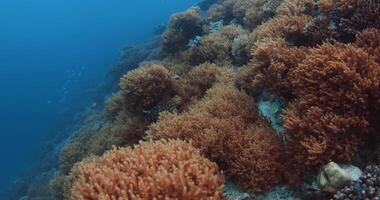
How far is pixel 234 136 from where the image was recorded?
17.2 feet

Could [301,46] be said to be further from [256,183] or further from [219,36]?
[219,36]

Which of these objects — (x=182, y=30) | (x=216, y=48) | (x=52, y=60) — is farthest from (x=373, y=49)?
(x=52, y=60)

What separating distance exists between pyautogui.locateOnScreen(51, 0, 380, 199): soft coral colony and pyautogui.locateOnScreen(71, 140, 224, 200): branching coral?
0.01 m

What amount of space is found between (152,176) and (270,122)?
2.60 meters

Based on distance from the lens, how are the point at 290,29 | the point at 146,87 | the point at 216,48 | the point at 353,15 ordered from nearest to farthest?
the point at 353,15 → the point at 290,29 → the point at 146,87 → the point at 216,48

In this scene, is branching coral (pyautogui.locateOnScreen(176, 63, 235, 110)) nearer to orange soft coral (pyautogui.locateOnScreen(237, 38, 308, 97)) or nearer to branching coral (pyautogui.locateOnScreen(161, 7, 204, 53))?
orange soft coral (pyautogui.locateOnScreen(237, 38, 308, 97))

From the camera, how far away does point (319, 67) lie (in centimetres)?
489

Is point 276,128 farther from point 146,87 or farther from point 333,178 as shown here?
point 146,87

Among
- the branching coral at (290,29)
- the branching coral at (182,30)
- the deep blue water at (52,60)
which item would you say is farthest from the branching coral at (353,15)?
the deep blue water at (52,60)

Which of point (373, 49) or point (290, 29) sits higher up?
point (290, 29)

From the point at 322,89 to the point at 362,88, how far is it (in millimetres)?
482

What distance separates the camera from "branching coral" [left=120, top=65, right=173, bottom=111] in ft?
25.8

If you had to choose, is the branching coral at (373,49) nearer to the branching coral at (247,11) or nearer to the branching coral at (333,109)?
the branching coral at (333,109)

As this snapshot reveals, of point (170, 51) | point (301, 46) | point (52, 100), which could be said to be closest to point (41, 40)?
point (52, 100)
